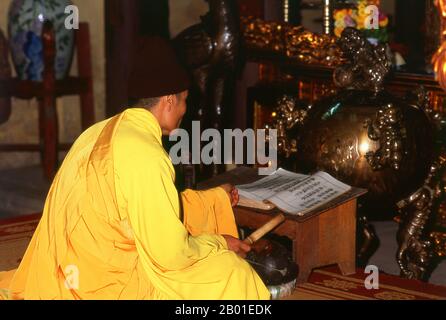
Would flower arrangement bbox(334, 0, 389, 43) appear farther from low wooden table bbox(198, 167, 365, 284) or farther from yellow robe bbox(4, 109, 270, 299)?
yellow robe bbox(4, 109, 270, 299)

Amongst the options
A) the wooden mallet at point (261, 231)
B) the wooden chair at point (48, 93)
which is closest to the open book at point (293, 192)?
the wooden mallet at point (261, 231)

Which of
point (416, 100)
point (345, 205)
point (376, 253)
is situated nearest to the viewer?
point (345, 205)

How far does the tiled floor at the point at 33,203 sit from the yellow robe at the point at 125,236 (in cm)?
193

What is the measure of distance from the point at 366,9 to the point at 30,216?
2.51 metres

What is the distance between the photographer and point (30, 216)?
20.3 ft

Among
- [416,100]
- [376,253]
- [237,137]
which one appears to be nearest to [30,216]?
[237,137]

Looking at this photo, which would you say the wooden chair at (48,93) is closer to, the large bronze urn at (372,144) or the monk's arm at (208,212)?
the large bronze urn at (372,144)

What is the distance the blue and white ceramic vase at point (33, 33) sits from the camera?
7.38 meters

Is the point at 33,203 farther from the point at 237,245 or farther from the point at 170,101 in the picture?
the point at 170,101

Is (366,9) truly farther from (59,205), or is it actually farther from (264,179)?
(59,205)

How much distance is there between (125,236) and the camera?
12.3 feet

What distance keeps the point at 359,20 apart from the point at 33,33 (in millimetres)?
2369

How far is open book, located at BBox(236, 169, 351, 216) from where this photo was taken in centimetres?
427
